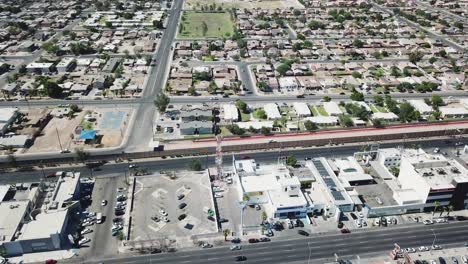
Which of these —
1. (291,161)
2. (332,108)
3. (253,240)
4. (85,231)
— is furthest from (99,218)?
(332,108)

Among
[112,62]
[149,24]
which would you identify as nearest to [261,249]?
[112,62]

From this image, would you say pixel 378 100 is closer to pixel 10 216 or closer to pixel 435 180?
pixel 435 180

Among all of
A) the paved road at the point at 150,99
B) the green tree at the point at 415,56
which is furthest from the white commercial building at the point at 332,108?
the green tree at the point at 415,56

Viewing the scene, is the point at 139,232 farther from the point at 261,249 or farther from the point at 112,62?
the point at 112,62

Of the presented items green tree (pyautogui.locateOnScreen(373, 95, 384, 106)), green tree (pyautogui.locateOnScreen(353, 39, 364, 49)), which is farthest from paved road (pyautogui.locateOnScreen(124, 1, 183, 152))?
green tree (pyautogui.locateOnScreen(353, 39, 364, 49))

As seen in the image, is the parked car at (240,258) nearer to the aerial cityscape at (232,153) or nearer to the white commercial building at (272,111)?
the aerial cityscape at (232,153)

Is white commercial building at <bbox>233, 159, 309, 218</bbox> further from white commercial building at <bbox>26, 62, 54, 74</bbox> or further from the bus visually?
white commercial building at <bbox>26, 62, 54, 74</bbox>

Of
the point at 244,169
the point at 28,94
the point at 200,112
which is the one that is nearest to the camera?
the point at 244,169
